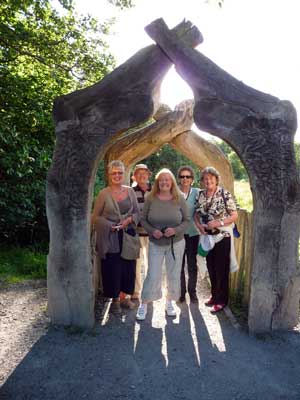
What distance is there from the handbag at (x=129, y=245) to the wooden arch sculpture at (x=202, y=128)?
540 mm

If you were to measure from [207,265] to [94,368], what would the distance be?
2.23m

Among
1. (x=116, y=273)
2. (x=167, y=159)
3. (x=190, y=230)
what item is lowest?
(x=116, y=273)

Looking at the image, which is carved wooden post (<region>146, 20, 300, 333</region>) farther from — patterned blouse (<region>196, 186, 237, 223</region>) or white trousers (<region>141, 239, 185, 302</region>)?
white trousers (<region>141, 239, 185, 302</region>)

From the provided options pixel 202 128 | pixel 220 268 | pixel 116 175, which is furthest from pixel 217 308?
pixel 202 128

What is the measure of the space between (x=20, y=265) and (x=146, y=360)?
468 cm

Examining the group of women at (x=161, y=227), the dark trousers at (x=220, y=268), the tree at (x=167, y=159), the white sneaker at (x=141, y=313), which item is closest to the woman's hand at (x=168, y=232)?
the group of women at (x=161, y=227)

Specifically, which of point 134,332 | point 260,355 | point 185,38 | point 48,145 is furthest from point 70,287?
point 48,145

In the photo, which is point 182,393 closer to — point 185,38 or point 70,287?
point 70,287

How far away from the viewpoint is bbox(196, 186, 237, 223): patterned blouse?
484cm

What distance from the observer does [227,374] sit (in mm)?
3654

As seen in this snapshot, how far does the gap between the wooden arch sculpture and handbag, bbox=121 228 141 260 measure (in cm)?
54

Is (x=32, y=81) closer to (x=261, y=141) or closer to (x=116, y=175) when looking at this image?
(x=116, y=175)

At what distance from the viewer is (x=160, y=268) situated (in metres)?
4.82

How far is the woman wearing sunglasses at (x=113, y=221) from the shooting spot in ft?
15.4
